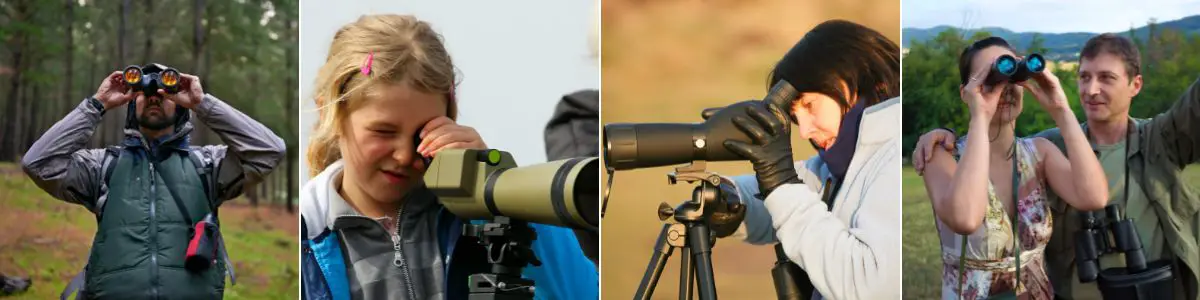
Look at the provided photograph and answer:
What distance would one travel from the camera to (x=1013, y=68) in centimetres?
403

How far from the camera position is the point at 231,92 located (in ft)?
14.6

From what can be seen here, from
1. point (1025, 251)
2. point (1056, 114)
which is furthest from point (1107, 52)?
point (1025, 251)

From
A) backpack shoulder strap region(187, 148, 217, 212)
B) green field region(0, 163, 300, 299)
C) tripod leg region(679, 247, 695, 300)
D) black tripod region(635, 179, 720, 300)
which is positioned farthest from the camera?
green field region(0, 163, 300, 299)

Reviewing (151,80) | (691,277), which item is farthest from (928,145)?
(151,80)

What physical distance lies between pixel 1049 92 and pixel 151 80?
261 centimetres

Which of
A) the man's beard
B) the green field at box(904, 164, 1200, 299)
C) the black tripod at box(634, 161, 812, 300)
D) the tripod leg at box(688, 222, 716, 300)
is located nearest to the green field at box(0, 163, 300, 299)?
the man's beard

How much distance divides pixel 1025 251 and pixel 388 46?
6.45 ft

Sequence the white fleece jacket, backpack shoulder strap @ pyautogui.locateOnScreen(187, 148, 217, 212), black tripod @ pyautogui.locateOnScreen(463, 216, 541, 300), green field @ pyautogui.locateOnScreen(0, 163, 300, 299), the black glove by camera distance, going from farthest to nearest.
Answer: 1. green field @ pyautogui.locateOnScreen(0, 163, 300, 299)
2. backpack shoulder strap @ pyautogui.locateOnScreen(187, 148, 217, 212)
3. the white fleece jacket
4. the black glove
5. black tripod @ pyautogui.locateOnScreen(463, 216, 541, 300)

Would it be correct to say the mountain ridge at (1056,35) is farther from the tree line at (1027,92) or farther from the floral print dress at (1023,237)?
the floral print dress at (1023,237)

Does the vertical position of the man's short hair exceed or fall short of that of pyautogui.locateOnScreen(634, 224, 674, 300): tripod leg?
it exceeds it

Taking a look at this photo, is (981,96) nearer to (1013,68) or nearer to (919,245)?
(1013,68)

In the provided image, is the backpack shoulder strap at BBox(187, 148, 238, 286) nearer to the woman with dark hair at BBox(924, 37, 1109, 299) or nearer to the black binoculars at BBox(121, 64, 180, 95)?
the black binoculars at BBox(121, 64, 180, 95)

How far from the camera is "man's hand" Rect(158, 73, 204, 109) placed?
423cm

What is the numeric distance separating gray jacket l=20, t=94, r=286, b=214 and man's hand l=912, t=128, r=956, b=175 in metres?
1.90
